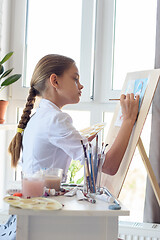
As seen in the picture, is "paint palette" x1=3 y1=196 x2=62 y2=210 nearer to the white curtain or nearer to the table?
the table

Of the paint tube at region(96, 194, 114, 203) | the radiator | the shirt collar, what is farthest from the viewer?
the radiator

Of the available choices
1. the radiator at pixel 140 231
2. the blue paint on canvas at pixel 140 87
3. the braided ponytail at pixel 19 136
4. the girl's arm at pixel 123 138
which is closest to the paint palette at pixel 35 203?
the girl's arm at pixel 123 138

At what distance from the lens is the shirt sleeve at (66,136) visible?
4.87ft

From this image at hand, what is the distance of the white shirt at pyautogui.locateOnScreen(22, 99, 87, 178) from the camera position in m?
1.49

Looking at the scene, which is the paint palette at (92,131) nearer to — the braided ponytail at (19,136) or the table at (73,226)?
the braided ponytail at (19,136)

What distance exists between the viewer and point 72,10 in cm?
276

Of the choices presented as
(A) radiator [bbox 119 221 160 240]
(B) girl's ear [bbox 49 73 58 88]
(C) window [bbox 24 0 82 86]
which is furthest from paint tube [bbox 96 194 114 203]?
(C) window [bbox 24 0 82 86]

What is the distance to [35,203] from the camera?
3.99 ft

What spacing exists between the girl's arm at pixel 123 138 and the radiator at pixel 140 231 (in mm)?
791

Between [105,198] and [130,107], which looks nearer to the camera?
[105,198]

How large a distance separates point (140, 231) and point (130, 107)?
93 centimetres

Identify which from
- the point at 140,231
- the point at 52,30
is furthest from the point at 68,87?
the point at 52,30

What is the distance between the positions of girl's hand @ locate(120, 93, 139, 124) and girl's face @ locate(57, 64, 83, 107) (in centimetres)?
23

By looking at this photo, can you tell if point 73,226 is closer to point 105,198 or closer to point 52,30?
point 105,198
